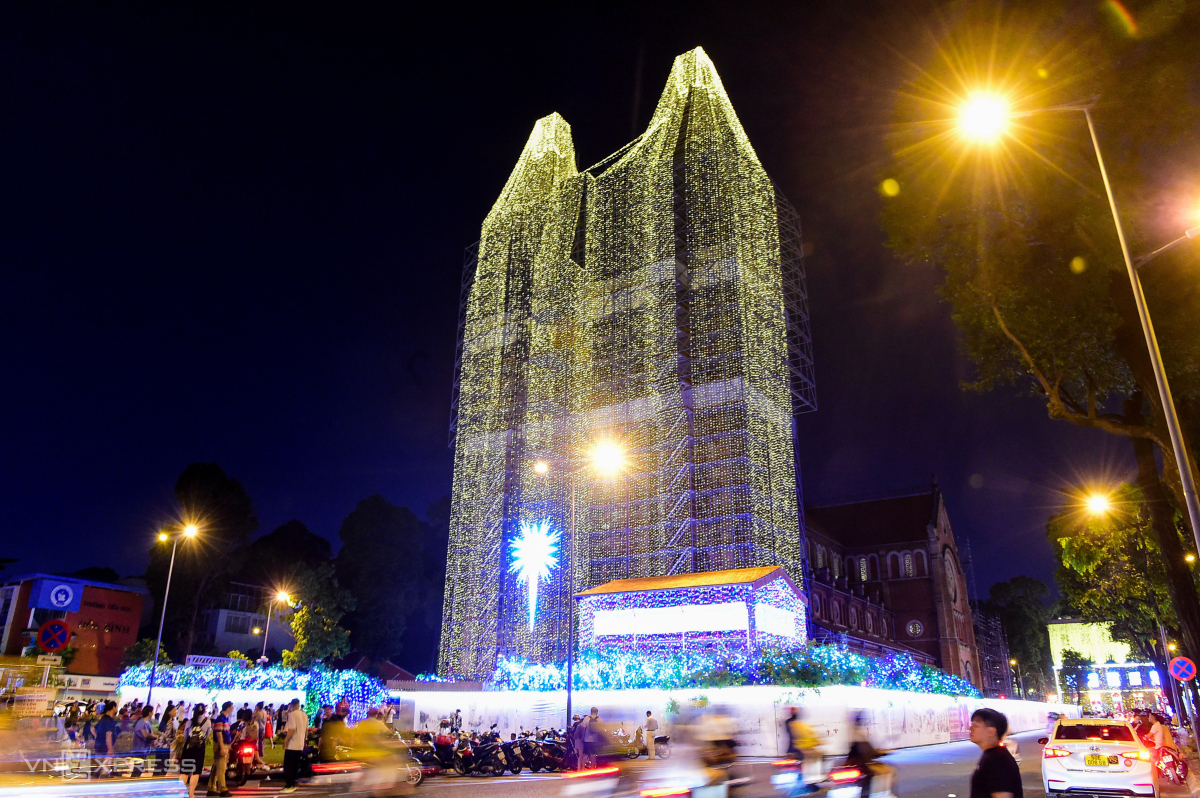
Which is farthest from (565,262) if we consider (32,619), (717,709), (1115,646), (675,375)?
(1115,646)

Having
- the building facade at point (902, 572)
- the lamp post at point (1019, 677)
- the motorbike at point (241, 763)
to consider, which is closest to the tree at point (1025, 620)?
the lamp post at point (1019, 677)

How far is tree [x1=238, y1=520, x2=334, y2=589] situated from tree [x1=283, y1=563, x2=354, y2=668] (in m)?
9.77

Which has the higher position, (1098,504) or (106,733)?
(1098,504)

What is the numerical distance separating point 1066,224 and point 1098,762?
30.9 feet

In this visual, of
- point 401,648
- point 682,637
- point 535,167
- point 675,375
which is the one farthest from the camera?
point 401,648

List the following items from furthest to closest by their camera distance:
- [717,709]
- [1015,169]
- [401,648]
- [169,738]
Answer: [401,648]
[169,738]
[1015,169]
[717,709]

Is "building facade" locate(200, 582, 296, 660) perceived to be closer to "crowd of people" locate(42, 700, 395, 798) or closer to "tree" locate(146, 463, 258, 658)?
"tree" locate(146, 463, 258, 658)

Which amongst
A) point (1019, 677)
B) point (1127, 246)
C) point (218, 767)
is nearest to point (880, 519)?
point (1019, 677)

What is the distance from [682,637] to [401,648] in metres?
38.9

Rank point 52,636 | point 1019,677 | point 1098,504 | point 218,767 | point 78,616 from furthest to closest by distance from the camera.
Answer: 1. point 1019,677
2. point 78,616
3. point 1098,504
4. point 218,767
5. point 52,636

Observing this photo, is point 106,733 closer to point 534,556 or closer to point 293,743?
point 293,743

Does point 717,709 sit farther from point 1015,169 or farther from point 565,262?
point 565,262

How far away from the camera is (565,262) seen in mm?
41906

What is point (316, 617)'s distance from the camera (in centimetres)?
4831
